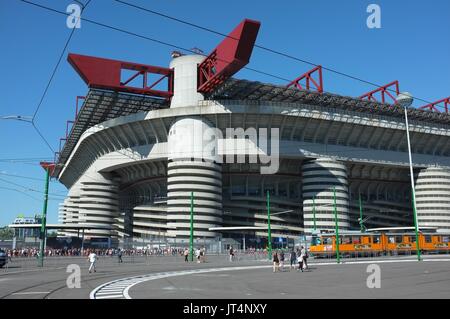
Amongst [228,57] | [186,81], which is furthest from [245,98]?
[228,57]

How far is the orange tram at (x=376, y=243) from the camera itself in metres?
53.6

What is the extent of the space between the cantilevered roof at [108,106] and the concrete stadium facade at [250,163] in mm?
349

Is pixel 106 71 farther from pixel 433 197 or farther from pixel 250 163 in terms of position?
pixel 433 197

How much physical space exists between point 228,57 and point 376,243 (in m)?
30.9

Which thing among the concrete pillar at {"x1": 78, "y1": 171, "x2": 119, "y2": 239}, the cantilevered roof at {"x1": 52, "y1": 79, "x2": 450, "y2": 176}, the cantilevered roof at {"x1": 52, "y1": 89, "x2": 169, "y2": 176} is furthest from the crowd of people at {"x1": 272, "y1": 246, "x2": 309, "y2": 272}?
the concrete pillar at {"x1": 78, "y1": 171, "x2": 119, "y2": 239}

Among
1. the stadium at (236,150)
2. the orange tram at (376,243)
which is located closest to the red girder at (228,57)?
the stadium at (236,150)

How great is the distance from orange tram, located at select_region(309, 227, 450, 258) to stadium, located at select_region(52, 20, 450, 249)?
465 inches

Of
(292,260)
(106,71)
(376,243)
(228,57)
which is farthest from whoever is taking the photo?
(106,71)

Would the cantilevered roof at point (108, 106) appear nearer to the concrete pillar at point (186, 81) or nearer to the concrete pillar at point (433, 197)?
the concrete pillar at point (186, 81)

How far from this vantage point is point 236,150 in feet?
247

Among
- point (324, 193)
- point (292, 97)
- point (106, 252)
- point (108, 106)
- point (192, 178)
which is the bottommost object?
point (106, 252)

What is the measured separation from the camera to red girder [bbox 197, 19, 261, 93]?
53875mm

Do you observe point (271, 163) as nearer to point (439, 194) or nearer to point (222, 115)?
point (222, 115)

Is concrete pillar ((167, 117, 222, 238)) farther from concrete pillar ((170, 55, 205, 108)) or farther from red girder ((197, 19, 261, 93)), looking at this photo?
red girder ((197, 19, 261, 93))
